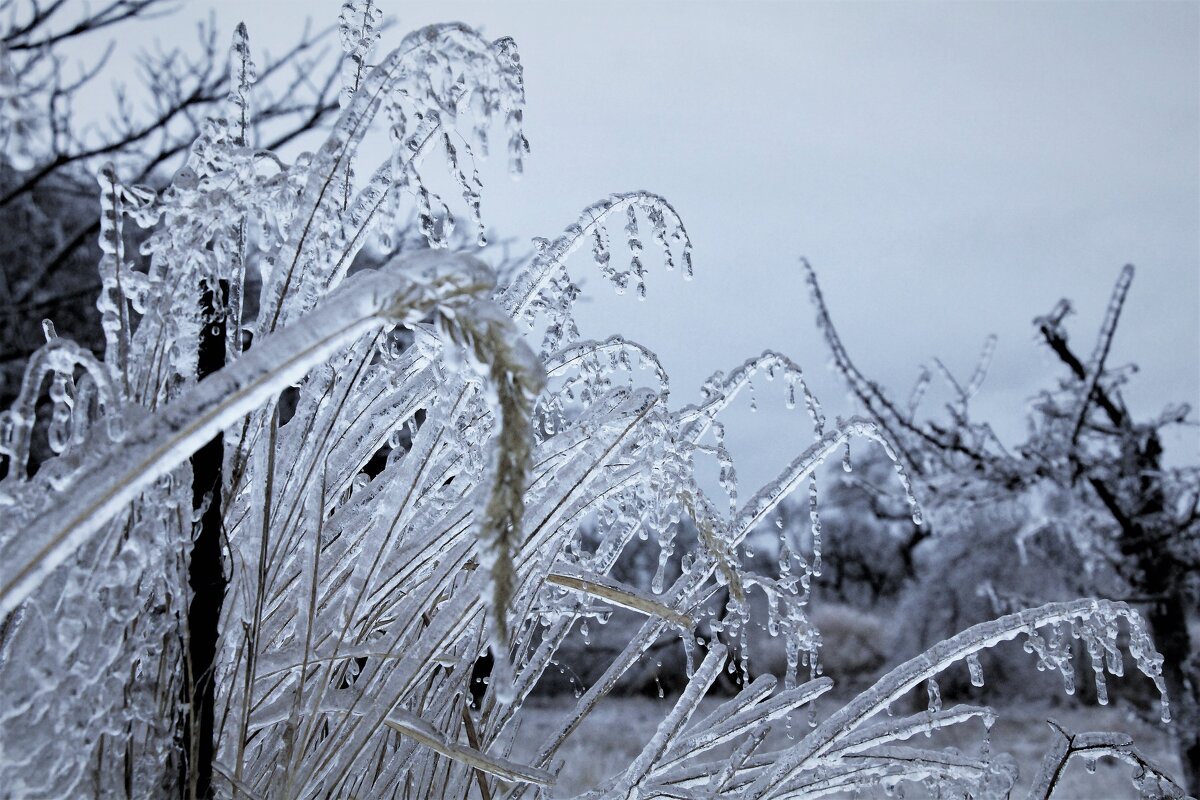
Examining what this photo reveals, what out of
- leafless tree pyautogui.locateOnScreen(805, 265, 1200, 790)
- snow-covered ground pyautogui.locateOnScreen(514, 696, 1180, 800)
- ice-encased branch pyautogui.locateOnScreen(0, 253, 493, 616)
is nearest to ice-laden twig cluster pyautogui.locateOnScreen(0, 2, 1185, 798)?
ice-encased branch pyautogui.locateOnScreen(0, 253, 493, 616)

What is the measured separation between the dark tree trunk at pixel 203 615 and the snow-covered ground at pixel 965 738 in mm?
4444

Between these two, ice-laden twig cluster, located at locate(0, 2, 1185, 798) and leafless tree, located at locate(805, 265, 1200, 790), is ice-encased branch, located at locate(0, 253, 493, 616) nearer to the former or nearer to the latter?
ice-laden twig cluster, located at locate(0, 2, 1185, 798)

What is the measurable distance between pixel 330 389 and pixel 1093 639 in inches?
30.4

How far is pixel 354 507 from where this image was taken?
2.72 feet

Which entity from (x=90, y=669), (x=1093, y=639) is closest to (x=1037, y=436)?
(x=1093, y=639)

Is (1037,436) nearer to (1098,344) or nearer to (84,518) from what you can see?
(1098,344)

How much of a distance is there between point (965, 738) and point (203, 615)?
24.6 ft

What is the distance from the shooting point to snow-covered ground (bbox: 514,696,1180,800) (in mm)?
5285

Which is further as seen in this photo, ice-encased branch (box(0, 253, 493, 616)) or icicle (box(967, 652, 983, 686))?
icicle (box(967, 652, 983, 686))

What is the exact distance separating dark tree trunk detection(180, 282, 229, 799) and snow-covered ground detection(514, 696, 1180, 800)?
444cm

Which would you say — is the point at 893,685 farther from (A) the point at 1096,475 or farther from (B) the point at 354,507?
(A) the point at 1096,475

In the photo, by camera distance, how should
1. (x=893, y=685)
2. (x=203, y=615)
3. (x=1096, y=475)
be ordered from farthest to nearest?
(x=1096, y=475)
(x=893, y=685)
(x=203, y=615)

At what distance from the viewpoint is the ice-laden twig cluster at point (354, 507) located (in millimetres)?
406

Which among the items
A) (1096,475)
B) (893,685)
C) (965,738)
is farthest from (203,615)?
(965,738)
